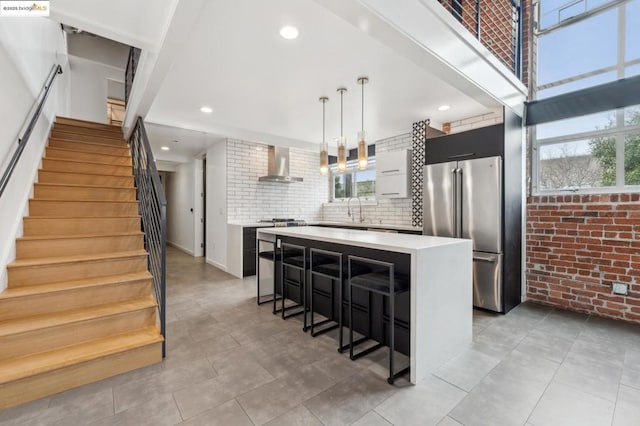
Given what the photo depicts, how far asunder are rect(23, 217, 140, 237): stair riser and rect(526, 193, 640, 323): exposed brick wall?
4817 millimetres

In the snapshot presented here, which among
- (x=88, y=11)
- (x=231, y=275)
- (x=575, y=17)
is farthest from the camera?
(x=231, y=275)

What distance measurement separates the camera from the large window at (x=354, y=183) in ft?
19.6

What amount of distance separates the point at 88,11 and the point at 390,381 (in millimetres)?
3459

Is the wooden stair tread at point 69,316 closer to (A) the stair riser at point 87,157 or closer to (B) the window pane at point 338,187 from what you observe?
(A) the stair riser at point 87,157

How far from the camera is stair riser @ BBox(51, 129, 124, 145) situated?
13.1 ft

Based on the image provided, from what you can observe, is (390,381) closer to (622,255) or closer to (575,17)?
(622,255)

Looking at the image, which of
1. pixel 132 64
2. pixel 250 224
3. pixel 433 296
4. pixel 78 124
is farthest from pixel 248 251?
pixel 433 296

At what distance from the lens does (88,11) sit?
2.14 metres

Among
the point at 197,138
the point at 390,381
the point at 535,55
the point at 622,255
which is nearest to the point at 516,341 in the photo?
the point at 390,381

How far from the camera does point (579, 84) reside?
3.37 meters

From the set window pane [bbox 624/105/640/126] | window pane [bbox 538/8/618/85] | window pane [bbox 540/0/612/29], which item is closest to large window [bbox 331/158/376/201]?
window pane [bbox 538/8/618/85]

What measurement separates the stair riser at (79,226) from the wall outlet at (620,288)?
17.1ft

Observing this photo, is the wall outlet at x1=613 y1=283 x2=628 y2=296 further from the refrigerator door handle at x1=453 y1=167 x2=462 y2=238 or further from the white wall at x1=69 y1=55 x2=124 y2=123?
the white wall at x1=69 y1=55 x2=124 y2=123

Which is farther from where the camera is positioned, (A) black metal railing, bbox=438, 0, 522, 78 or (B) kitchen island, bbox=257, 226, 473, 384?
(A) black metal railing, bbox=438, 0, 522, 78
